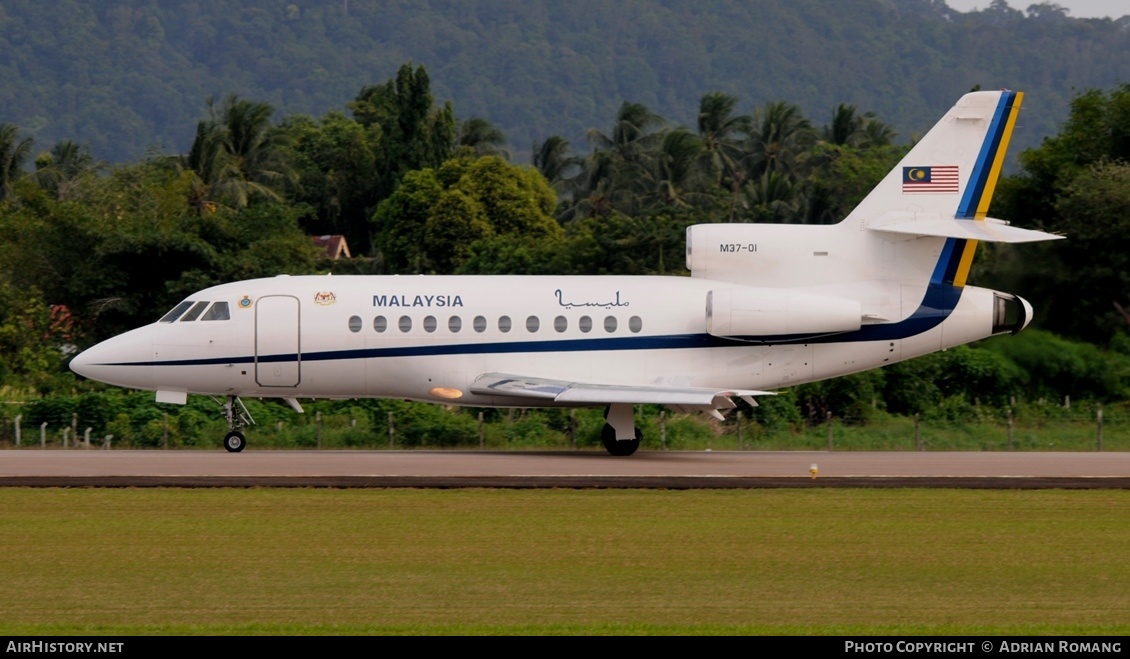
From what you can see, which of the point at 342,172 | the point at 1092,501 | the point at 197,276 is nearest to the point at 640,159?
the point at 342,172

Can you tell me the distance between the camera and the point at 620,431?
97.6ft

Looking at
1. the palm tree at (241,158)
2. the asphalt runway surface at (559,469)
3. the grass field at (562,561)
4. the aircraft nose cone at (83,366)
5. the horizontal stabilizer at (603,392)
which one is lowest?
the grass field at (562,561)

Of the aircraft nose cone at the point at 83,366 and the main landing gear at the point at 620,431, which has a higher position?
the aircraft nose cone at the point at 83,366

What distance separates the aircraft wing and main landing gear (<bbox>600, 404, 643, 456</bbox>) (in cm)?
51

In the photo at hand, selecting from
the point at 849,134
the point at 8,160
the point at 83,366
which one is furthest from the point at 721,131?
the point at 83,366

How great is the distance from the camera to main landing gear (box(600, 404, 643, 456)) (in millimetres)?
29625

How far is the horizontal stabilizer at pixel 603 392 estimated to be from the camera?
27688 millimetres

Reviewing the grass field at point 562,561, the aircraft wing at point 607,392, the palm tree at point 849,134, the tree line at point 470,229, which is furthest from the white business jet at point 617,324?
the palm tree at point 849,134

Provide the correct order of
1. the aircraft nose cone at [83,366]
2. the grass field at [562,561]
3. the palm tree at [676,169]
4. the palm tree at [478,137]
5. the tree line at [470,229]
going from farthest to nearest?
the palm tree at [478,137]
the palm tree at [676,169]
the tree line at [470,229]
the aircraft nose cone at [83,366]
the grass field at [562,561]

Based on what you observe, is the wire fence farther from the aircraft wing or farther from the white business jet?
the aircraft wing

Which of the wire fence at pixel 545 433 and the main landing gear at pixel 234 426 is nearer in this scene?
the main landing gear at pixel 234 426

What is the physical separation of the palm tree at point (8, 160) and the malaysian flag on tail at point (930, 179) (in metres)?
72.7

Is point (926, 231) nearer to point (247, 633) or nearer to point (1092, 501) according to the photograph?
point (1092, 501)

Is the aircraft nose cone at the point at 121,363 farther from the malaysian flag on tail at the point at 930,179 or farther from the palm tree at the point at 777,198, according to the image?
the palm tree at the point at 777,198
